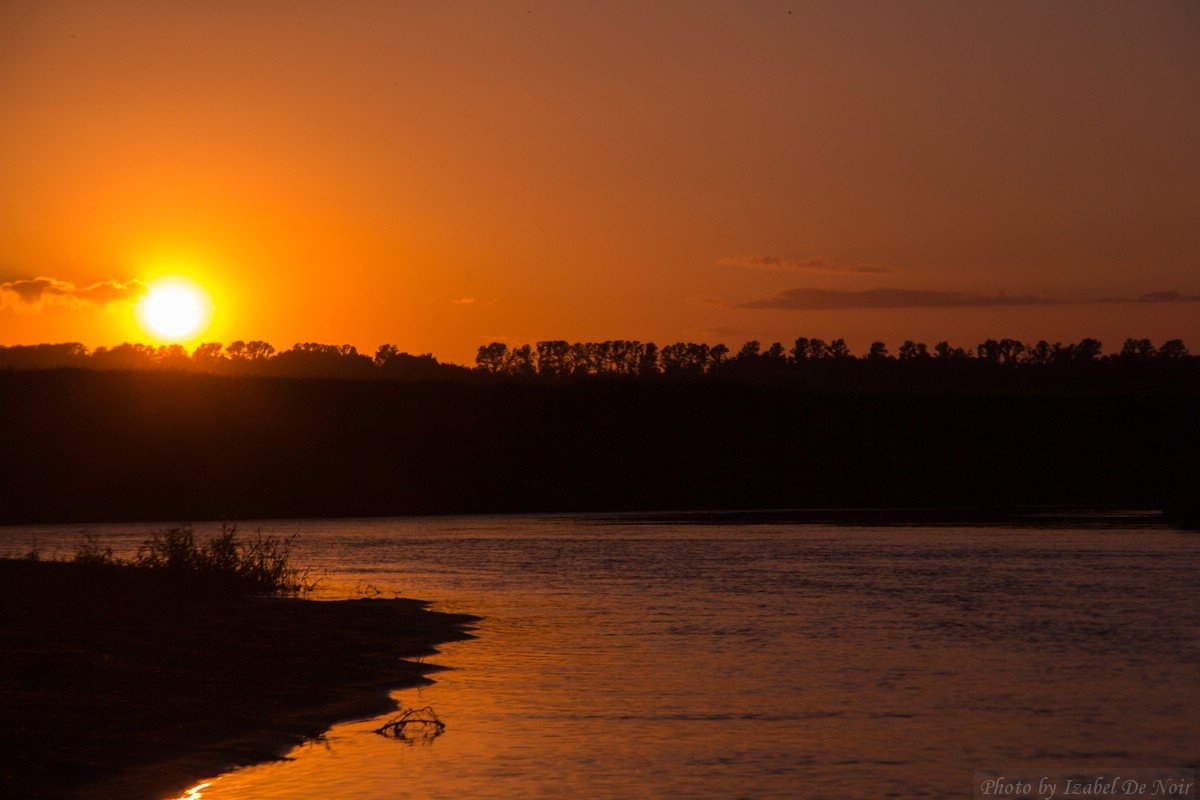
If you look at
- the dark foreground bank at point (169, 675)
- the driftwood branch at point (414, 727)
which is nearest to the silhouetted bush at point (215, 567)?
the dark foreground bank at point (169, 675)

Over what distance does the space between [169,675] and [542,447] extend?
290 ft

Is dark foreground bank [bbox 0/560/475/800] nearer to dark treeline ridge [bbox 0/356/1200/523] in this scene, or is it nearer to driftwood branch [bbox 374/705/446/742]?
driftwood branch [bbox 374/705/446/742]

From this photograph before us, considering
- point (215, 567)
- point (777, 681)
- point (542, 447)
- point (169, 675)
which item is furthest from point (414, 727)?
point (542, 447)

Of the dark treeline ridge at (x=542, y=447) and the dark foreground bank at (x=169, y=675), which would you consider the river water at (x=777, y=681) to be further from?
the dark treeline ridge at (x=542, y=447)

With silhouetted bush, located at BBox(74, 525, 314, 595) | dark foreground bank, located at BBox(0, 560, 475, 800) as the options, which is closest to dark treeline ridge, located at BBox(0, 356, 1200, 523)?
silhouetted bush, located at BBox(74, 525, 314, 595)

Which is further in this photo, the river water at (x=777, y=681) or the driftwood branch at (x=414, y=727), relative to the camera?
the driftwood branch at (x=414, y=727)

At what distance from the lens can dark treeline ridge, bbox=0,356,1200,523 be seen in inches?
3447

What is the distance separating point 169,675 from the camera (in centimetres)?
1684

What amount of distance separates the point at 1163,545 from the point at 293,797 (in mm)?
38527

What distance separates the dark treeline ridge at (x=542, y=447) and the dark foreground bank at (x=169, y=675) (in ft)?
193

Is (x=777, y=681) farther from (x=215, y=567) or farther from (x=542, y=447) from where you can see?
(x=542, y=447)

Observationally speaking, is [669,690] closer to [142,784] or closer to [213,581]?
[142,784]

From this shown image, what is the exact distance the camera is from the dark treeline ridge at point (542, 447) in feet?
287

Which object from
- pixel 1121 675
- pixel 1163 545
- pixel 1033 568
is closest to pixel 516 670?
pixel 1121 675
